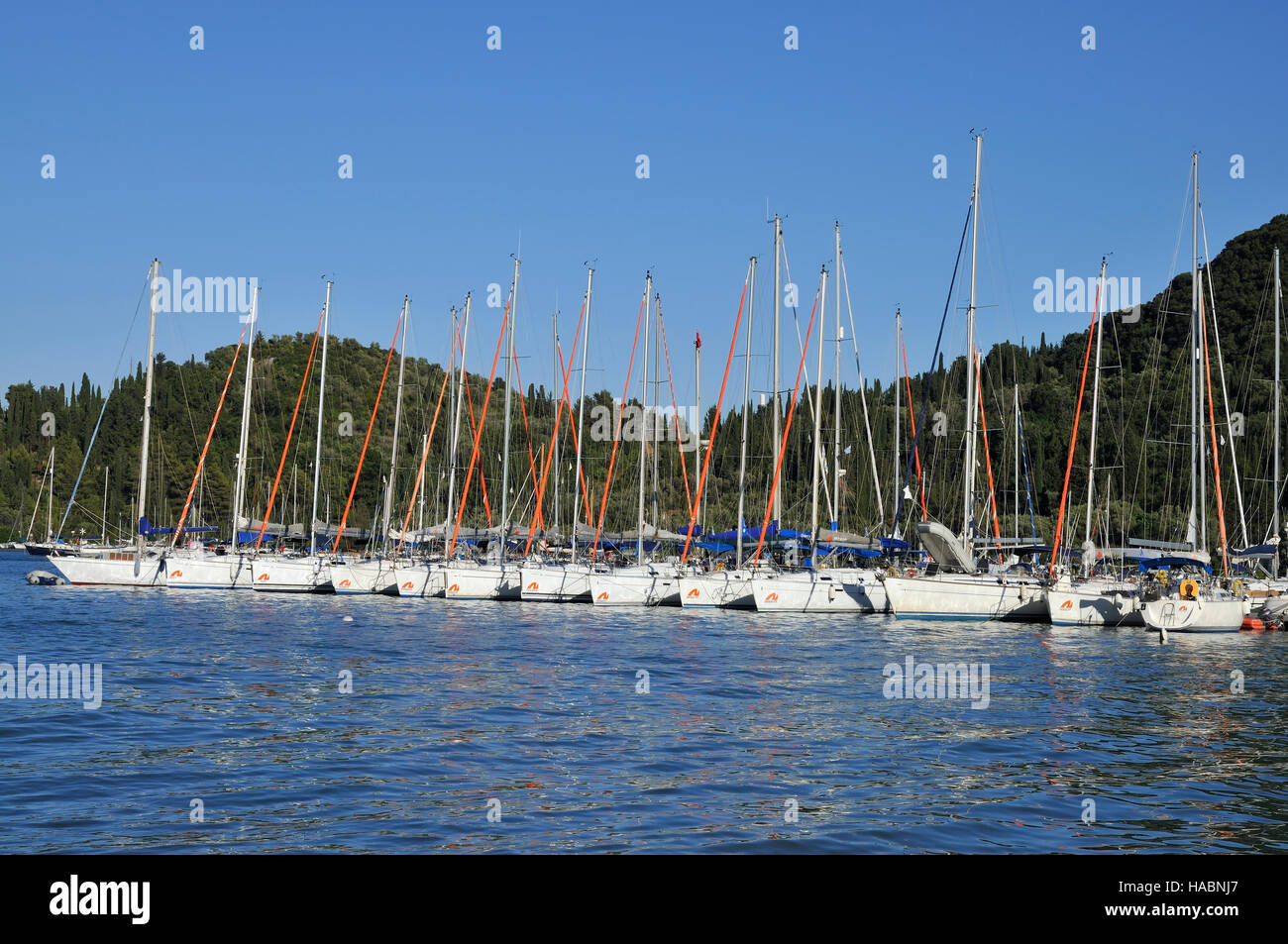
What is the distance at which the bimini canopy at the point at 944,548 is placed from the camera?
4600 centimetres

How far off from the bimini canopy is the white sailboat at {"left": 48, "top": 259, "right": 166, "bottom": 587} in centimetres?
3662

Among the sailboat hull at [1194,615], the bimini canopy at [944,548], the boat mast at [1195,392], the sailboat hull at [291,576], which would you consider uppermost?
the boat mast at [1195,392]

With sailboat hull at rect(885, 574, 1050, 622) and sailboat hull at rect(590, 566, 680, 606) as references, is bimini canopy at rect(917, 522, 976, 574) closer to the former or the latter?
sailboat hull at rect(885, 574, 1050, 622)

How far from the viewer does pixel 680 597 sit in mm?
51531

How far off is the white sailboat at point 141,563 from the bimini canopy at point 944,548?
36.6m

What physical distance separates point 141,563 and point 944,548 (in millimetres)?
38490

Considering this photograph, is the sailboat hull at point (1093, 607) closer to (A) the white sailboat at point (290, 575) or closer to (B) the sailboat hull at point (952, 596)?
(B) the sailboat hull at point (952, 596)

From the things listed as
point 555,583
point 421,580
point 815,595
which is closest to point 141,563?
point 421,580

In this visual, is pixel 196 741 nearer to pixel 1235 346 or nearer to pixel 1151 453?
pixel 1151 453

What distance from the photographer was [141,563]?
56000 millimetres

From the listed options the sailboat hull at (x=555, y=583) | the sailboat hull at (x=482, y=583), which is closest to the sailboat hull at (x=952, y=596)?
the sailboat hull at (x=555, y=583)

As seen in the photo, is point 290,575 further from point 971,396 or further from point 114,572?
point 971,396

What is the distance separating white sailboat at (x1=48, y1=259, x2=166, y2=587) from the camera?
5588 cm

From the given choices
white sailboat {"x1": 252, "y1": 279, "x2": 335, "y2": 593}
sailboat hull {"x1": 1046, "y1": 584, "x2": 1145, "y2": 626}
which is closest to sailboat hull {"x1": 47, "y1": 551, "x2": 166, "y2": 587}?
white sailboat {"x1": 252, "y1": 279, "x2": 335, "y2": 593}
